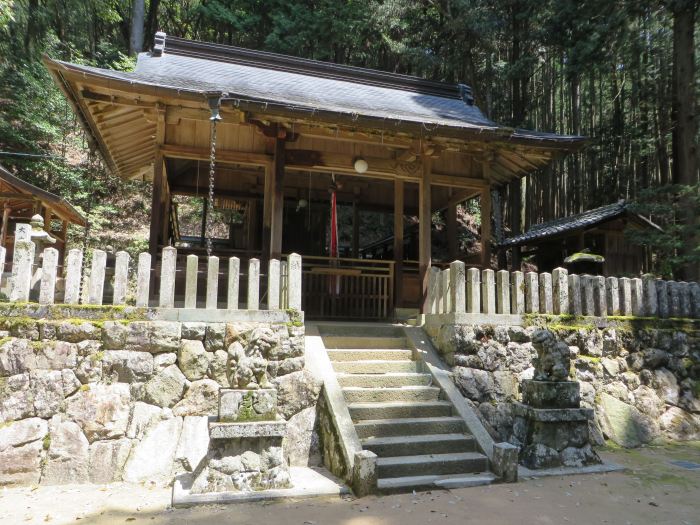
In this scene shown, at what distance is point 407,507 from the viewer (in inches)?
146

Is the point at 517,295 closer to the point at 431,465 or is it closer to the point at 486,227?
the point at 486,227

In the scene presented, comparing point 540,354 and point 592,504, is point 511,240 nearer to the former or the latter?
point 540,354

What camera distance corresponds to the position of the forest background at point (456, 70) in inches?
531

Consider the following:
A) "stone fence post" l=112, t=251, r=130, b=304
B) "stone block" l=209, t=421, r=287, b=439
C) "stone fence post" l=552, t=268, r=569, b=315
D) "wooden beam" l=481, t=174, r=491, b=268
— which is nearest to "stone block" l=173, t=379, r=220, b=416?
"stone block" l=209, t=421, r=287, b=439

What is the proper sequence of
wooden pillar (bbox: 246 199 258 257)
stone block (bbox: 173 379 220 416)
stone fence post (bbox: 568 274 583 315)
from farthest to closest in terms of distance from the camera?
wooden pillar (bbox: 246 199 258 257) < stone fence post (bbox: 568 274 583 315) < stone block (bbox: 173 379 220 416)

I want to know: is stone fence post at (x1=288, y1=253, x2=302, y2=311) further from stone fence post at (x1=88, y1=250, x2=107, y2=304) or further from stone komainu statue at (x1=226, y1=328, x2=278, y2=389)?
stone fence post at (x1=88, y1=250, x2=107, y2=304)

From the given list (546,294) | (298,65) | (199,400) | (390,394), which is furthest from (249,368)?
(298,65)

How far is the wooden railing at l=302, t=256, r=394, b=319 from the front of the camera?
7.96 meters

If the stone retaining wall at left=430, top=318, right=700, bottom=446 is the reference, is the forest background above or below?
above

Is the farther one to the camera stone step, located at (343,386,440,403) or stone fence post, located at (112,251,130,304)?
stone step, located at (343,386,440,403)

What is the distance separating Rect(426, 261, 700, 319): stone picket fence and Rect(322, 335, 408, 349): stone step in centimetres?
71

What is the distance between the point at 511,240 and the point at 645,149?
16.5ft

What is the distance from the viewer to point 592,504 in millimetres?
3930

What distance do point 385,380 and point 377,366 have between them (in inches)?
10.9
